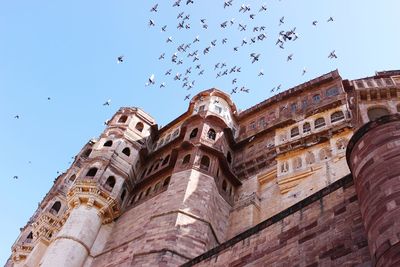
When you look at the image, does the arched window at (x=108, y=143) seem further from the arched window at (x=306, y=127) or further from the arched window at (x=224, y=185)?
the arched window at (x=306, y=127)

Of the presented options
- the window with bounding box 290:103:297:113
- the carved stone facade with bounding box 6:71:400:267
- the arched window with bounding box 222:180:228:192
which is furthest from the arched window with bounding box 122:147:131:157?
the window with bounding box 290:103:297:113

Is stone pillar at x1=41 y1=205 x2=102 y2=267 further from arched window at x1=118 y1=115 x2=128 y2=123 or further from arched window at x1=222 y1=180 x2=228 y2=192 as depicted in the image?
arched window at x1=118 y1=115 x2=128 y2=123

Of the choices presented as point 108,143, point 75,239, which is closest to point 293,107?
point 108,143

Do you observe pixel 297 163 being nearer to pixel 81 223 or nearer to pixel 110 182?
pixel 110 182

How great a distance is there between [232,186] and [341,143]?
A: 6.17 meters

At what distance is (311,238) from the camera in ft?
33.7

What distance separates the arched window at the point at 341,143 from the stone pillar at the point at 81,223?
11965 mm

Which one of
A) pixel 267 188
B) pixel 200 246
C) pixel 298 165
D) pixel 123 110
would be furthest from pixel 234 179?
pixel 123 110

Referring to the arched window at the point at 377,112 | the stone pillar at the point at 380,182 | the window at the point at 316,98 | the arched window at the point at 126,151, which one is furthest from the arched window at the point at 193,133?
the stone pillar at the point at 380,182

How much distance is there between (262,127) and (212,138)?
142 inches

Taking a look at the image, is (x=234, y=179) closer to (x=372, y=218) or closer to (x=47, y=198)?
(x=47, y=198)

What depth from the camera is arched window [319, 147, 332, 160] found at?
76.0 feet

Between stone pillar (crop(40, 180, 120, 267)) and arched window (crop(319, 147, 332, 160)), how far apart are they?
36.3 ft

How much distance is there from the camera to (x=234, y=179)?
84.7ft
